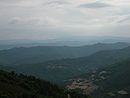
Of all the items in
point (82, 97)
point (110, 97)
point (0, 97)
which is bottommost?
point (110, 97)

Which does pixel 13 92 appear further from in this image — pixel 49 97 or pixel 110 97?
pixel 110 97

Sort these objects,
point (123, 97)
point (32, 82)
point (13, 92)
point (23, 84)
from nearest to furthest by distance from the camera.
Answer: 1. point (13, 92)
2. point (23, 84)
3. point (32, 82)
4. point (123, 97)

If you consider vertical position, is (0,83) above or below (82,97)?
above

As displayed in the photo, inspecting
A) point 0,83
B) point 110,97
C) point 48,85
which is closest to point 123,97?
point 110,97

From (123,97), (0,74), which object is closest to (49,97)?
(0,74)

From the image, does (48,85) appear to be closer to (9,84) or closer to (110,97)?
(9,84)

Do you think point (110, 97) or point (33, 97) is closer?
point (33, 97)

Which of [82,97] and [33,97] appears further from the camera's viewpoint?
[82,97]

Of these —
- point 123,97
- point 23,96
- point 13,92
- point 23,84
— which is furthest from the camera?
point 123,97

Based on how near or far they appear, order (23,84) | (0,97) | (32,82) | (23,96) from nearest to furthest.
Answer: (0,97) < (23,96) < (23,84) < (32,82)
